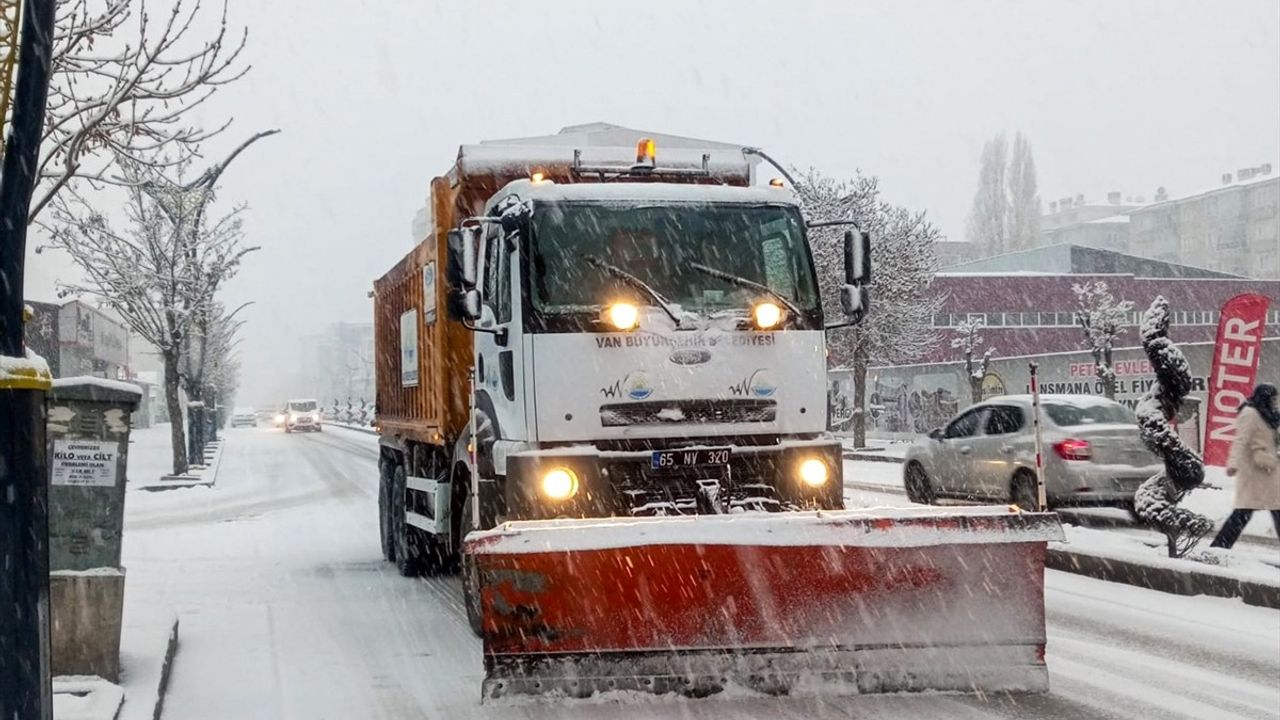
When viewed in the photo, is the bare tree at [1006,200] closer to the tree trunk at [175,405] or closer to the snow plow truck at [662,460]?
the tree trunk at [175,405]

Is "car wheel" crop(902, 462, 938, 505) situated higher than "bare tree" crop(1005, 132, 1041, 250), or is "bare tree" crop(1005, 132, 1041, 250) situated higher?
"bare tree" crop(1005, 132, 1041, 250)

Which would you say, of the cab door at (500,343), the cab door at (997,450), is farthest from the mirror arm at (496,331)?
the cab door at (997,450)

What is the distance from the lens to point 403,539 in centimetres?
1119

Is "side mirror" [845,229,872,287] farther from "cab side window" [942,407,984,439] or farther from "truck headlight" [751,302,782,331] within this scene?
"cab side window" [942,407,984,439]

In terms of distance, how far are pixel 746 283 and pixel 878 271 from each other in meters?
32.9

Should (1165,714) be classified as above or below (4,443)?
below

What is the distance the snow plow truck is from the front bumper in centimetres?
1

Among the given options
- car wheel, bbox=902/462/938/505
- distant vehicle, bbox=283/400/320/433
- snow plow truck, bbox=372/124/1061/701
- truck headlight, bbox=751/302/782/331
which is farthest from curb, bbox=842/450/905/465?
distant vehicle, bbox=283/400/320/433

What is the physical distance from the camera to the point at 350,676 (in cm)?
711

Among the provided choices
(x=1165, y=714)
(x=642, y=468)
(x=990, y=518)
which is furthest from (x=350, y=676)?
(x=1165, y=714)

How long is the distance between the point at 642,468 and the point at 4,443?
3.78m

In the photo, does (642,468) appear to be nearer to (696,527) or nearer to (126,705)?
(696,527)

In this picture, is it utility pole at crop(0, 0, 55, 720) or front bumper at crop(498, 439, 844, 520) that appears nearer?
utility pole at crop(0, 0, 55, 720)

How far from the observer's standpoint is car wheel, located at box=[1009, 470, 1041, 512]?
1386 centimetres
